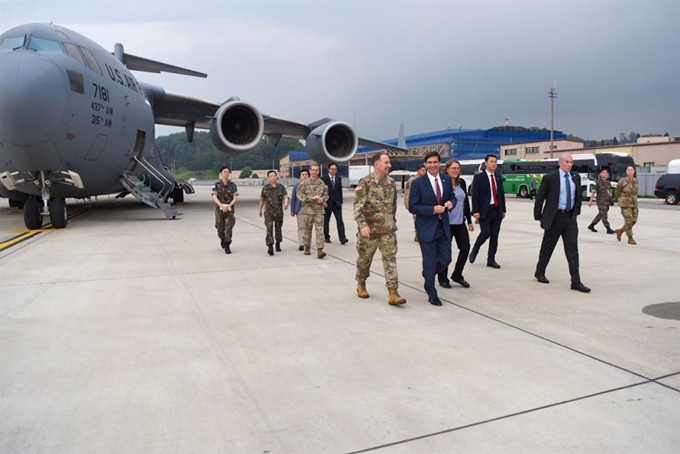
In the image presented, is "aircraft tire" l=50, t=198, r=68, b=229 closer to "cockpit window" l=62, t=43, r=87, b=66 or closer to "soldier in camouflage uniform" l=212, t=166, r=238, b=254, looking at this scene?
"cockpit window" l=62, t=43, r=87, b=66

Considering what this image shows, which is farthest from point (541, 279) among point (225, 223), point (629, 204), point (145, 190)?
point (145, 190)

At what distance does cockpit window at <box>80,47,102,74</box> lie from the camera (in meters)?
12.0

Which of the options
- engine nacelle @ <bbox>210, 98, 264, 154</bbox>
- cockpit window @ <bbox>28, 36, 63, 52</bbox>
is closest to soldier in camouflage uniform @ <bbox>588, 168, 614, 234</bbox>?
engine nacelle @ <bbox>210, 98, 264, 154</bbox>

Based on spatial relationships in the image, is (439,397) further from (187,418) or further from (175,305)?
(175,305)

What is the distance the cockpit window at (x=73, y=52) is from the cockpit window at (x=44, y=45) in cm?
19

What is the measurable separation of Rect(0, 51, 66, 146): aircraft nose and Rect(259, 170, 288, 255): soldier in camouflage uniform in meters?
4.98

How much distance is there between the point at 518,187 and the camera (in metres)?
32.7

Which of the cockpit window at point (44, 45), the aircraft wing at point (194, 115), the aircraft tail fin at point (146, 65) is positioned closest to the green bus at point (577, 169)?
the aircraft wing at point (194, 115)

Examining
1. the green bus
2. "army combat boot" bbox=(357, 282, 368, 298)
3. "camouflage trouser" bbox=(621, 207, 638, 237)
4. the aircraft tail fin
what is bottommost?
"army combat boot" bbox=(357, 282, 368, 298)

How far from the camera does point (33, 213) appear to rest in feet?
40.0

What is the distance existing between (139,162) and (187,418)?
43.7 ft

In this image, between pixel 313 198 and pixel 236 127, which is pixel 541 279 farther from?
pixel 236 127

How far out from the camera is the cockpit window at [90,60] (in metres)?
12.0

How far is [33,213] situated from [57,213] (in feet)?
1.63
